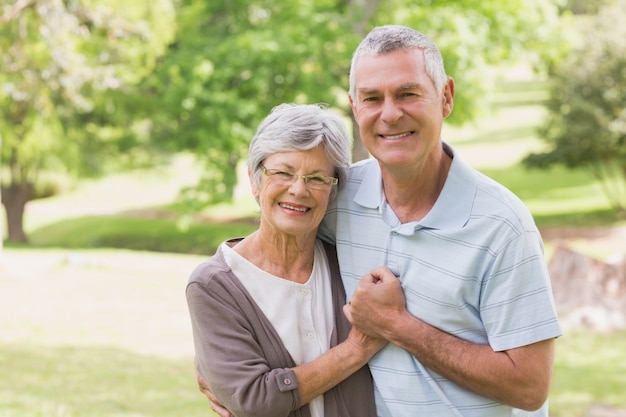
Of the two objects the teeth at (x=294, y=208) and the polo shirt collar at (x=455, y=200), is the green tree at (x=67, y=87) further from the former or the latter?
the polo shirt collar at (x=455, y=200)

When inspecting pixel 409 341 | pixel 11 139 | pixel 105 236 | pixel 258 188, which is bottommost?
pixel 105 236

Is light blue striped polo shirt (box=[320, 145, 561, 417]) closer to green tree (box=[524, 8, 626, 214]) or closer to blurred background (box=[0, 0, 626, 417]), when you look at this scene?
blurred background (box=[0, 0, 626, 417])

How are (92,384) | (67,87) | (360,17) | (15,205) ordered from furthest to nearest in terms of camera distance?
(15,205)
(360,17)
(67,87)
(92,384)

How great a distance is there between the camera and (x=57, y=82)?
1631cm

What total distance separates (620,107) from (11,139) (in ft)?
54.3

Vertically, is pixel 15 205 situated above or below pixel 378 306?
below

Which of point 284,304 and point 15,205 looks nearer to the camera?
point 284,304

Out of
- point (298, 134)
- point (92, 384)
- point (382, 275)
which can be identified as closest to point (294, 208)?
point (298, 134)

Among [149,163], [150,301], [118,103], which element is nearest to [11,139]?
[118,103]

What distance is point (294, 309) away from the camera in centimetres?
288

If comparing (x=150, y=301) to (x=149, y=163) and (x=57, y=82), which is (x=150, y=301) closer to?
(x=57, y=82)

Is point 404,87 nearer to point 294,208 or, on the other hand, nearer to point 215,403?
point 294,208

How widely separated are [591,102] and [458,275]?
21.4 meters

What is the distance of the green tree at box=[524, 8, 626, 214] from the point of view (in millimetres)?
22531
